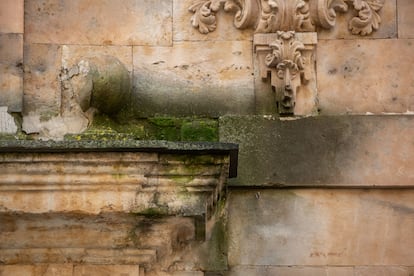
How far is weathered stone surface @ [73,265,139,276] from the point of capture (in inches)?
300

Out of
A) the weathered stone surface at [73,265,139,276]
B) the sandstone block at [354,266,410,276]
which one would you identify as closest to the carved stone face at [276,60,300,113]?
the sandstone block at [354,266,410,276]

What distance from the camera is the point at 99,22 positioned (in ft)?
26.8

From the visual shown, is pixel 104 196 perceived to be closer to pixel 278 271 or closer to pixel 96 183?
pixel 96 183

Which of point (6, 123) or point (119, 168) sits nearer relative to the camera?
point (119, 168)

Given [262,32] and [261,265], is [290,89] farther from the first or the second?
[261,265]

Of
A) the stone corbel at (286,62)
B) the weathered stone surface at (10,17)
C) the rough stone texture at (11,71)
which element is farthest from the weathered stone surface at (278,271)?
the weathered stone surface at (10,17)

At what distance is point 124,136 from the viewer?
25.1ft

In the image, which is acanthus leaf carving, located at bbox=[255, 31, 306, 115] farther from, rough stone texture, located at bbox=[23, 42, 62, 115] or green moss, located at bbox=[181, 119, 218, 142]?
rough stone texture, located at bbox=[23, 42, 62, 115]

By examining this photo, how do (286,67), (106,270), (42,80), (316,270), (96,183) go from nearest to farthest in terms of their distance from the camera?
(96,183) → (106,270) → (316,270) → (286,67) → (42,80)

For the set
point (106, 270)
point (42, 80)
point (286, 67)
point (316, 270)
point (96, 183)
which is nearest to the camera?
point (96, 183)

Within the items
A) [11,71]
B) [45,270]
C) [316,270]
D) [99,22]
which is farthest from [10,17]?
[316,270]

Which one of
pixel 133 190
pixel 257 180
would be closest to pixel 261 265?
pixel 257 180

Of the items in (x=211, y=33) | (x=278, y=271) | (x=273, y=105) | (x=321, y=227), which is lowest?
(x=278, y=271)

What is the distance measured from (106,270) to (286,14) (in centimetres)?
181
